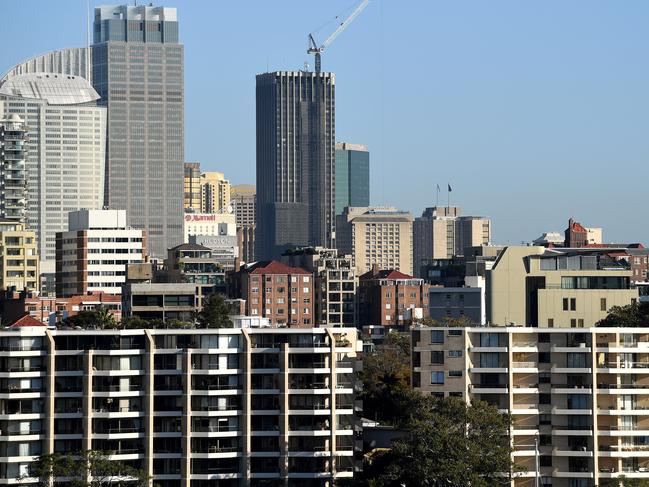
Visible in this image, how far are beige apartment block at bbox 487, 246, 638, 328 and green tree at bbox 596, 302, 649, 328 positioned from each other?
6.56m

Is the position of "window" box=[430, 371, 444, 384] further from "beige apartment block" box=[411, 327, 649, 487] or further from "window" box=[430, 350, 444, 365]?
"window" box=[430, 350, 444, 365]

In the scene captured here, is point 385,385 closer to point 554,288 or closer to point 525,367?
point 525,367

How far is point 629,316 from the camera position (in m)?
159

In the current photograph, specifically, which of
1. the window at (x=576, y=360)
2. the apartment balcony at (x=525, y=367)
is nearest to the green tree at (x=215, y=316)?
the apartment balcony at (x=525, y=367)

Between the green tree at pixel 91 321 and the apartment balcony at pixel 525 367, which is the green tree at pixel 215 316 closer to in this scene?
the green tree at pixel 91 321

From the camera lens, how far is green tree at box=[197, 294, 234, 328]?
167250 millimetres

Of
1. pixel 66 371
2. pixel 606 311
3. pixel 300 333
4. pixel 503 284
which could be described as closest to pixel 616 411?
pixel 300 333

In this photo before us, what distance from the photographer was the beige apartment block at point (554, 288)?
178125 mm

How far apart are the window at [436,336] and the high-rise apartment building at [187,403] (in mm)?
6234

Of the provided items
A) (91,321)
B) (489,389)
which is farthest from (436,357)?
(91,321)

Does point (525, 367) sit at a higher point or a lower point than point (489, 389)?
higher

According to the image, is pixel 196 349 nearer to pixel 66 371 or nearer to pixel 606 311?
pixel 66 371

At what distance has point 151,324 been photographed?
167m

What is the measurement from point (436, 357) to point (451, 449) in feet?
44.7
